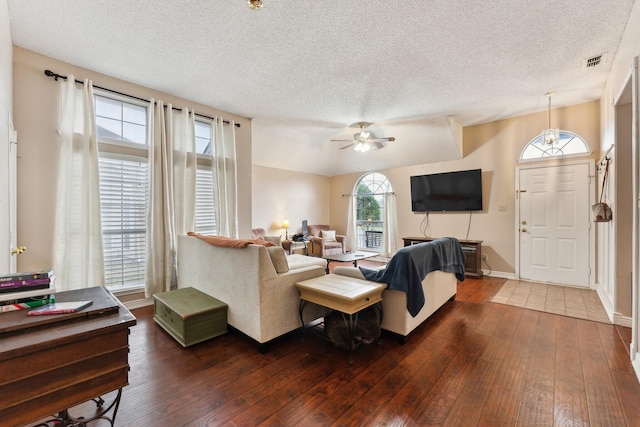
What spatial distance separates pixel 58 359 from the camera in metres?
1.04

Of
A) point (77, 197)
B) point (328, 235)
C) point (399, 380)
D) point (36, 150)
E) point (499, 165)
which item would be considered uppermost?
point (499, 165)

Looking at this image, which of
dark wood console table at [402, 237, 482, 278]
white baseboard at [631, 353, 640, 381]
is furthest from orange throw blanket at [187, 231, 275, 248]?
dark wood console table at [402, 237, 482, 278]

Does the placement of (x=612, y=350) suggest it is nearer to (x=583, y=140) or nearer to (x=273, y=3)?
(x=583, y=140)

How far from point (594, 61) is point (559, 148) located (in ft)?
6.15

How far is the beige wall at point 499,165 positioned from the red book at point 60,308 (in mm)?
5669

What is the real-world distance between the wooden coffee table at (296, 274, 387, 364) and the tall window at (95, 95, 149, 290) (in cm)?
240

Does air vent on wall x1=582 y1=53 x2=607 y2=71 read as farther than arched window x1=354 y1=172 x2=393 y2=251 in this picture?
No

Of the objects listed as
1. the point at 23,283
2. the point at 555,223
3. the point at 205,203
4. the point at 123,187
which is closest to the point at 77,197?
the point at 123,187

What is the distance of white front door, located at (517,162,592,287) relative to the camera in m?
4.18

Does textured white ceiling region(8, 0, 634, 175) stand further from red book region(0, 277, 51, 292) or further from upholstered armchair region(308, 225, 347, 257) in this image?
upholstered armchair region(308, 225, 347, 257)

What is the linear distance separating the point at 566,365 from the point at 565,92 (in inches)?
141

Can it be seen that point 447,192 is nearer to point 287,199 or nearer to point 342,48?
point 287,199

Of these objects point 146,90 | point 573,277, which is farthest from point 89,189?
point 573,277

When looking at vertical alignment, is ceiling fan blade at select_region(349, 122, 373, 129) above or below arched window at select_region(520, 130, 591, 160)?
above
